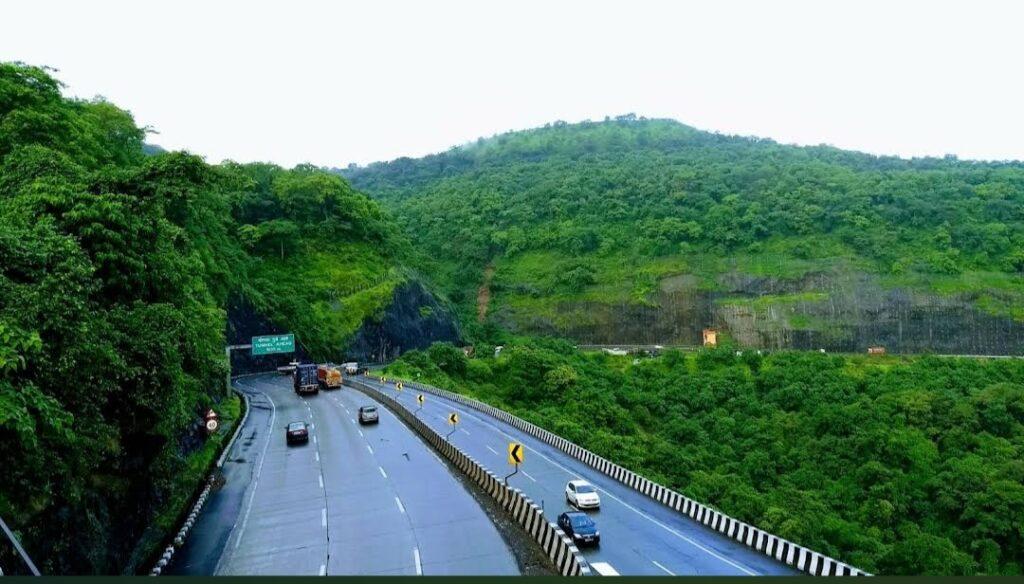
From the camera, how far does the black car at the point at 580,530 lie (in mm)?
19891

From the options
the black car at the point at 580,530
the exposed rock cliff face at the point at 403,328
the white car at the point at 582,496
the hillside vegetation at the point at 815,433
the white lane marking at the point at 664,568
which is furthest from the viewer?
the exposed rock cliff face at the point at 403,328

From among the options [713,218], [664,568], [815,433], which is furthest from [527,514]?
[713,218]

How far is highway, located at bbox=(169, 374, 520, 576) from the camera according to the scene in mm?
17969

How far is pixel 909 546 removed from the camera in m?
33.9

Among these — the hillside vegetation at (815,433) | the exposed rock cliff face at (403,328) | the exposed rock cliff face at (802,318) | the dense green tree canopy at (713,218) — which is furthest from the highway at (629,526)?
the dense green tree canopy at (713,218)

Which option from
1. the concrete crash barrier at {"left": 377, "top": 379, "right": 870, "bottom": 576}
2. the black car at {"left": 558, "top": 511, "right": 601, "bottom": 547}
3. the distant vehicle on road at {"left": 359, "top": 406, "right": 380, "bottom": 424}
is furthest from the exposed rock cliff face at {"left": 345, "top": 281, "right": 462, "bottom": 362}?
the black car at {"left": 558, "top": 511, "right": 601, "bottom": 547}

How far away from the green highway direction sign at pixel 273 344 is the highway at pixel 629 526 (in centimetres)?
2912

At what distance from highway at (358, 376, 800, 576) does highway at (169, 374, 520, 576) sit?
2961 millimetres

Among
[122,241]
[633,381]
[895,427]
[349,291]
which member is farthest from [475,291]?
→ [122,241]

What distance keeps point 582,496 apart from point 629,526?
2400mm

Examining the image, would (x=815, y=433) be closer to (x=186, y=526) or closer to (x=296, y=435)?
(x=296, y=435)

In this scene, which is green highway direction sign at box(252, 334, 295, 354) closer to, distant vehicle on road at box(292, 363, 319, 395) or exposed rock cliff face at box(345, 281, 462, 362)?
distant vehicle on road at box(292, 363, 319, 395)

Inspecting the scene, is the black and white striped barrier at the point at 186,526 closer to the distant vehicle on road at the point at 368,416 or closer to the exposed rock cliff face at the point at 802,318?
the distant vehicle on road at the point at 368,416

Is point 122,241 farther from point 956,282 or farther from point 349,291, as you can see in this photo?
point 956,282
